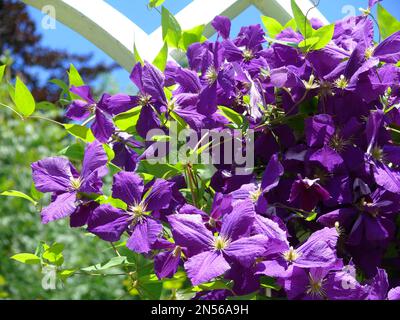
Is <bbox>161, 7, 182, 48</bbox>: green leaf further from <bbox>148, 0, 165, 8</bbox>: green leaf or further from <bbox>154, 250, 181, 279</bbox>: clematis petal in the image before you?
<bbox>154, 250, 181, 279</bbox>: clematis petal

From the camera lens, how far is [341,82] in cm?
79

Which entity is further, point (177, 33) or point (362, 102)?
point (177, 33)

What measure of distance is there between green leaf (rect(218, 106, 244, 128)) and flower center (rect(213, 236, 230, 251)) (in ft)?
0.60

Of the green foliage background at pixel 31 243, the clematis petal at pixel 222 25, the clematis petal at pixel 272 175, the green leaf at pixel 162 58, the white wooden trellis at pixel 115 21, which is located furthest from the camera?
the green foliage background at pixel 31 243

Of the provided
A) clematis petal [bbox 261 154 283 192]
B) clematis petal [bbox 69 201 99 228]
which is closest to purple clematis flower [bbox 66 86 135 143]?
clematis petal [bbox 69 201 99 228]

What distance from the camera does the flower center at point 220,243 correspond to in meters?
0.68

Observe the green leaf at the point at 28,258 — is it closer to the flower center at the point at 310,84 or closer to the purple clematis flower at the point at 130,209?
the purple clematis flower at the point at 130,209

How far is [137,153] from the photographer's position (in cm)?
90

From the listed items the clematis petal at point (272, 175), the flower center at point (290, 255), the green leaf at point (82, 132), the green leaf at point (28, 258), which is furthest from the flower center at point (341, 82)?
the green leaf at point (28, 258)

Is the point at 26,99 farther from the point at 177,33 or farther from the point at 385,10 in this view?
the point at 385,10

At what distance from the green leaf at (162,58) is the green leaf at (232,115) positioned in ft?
0.40
